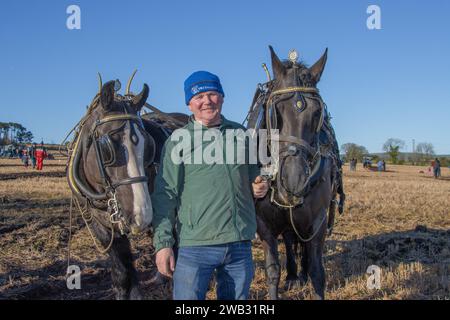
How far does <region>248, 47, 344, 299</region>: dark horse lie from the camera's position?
3.62 m

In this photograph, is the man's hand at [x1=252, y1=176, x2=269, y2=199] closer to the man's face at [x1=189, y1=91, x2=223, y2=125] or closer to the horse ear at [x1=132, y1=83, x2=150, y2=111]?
the man's face at [x1=189, y1=91, x2=223, y2=125]

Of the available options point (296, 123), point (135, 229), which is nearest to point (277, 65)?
point (296, 123)

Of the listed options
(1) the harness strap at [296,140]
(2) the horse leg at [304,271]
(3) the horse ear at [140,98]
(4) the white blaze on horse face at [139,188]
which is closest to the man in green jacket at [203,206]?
(4) the white blaze on horse face at [139,188]

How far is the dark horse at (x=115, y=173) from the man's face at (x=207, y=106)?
3.19 ft

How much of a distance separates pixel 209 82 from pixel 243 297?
55.2 inches

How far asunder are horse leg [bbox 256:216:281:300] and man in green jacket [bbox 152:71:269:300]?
1.64 metres

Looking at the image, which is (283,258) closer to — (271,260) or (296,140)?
(271,260)

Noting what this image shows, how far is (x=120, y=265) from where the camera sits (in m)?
4.34

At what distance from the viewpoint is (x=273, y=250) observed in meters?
4.41

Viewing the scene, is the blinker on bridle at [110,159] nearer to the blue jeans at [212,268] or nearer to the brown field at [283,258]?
the blue jeans at [212,268]

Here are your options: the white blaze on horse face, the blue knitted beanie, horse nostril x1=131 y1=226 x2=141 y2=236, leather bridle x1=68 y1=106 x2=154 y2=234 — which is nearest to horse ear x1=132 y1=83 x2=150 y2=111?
leather bridle x1=68 y1=106 x2=154 y2=234
